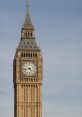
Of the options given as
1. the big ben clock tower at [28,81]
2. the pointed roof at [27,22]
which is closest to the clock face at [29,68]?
the big ben clock tower at [28,81]

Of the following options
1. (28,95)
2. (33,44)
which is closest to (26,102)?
(28,95)

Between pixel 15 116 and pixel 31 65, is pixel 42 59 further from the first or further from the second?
pixel 15 116

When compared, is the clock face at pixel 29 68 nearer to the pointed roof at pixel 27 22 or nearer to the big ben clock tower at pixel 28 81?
the big ben clock tower at pixel 28 81

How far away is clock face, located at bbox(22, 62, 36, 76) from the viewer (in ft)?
419

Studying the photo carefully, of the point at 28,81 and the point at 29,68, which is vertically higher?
the point at 29,68

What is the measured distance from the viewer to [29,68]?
418 feet

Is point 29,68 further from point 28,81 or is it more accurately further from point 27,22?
point 27,22

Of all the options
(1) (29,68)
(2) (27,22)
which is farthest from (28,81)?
(2) (27,22)

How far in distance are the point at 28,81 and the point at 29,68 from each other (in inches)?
90.3

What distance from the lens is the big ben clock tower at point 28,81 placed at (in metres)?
128

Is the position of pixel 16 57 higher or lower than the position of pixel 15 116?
higher

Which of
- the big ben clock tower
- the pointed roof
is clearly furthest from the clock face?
the pointed roof

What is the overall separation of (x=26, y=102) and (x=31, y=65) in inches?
257

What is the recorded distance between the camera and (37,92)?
12850cm
